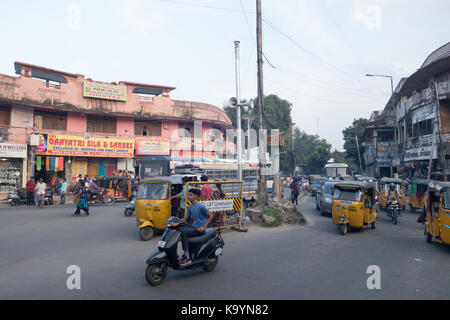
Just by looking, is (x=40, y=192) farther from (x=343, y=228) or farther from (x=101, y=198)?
(x=343, y=228)

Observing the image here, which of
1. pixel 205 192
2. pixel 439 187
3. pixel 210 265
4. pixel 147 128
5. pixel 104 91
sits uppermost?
pixel 104 91

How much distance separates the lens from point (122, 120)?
100ft

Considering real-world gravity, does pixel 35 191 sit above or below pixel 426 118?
below

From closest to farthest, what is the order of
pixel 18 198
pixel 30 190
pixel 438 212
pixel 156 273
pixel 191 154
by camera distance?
pixel 156 273 → pixel 438 212 → pixel 30 190 → pixel 18 198 → pixel 191 154

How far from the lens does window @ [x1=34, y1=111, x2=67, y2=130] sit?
2647 centimetres

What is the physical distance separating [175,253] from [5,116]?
25.6m

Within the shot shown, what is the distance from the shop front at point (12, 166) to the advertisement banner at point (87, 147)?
143cm

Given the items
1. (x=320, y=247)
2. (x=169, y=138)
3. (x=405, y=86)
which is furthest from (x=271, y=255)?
(x=405, y=86)

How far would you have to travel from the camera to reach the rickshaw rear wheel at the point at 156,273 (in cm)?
555

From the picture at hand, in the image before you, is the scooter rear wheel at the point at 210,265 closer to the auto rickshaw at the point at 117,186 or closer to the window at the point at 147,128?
the auto rickshaw at the point at 117,186

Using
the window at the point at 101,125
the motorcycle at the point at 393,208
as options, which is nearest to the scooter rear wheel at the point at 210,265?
the motorcycle at the point at 393,208

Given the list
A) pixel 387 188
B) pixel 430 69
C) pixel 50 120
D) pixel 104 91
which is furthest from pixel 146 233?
pixel 430 69

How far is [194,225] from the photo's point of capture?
651 cm

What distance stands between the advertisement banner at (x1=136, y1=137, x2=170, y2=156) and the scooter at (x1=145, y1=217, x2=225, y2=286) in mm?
24957
